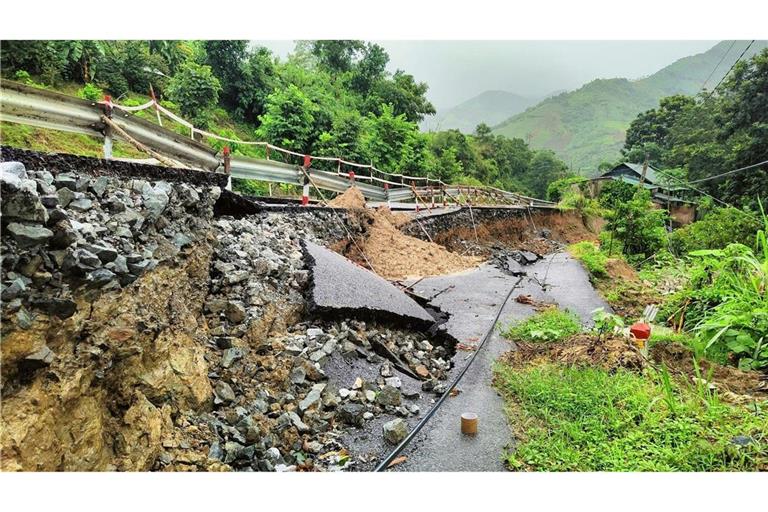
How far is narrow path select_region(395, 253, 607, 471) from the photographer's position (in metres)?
3.40

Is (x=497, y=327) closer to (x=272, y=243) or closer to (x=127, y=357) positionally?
(x=272, y=243)

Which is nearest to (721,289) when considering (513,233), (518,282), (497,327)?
(497,327)

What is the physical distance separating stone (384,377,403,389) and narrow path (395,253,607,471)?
0.52 meters

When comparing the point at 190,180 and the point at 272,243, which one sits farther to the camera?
the point at 272,243

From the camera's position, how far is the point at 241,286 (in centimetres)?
455

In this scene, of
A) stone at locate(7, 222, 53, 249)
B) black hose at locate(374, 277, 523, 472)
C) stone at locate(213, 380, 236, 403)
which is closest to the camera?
stone at locate(7, 222, 53, 249)

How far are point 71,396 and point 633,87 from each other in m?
116

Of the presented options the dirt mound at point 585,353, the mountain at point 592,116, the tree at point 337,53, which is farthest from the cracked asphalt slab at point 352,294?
the mountain at point 592,116

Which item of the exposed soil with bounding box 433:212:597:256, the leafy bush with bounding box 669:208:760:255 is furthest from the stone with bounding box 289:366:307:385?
the exposed soil with bounding box 433:212:597:256

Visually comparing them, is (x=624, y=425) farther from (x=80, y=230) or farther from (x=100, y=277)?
(x=80, y=230)

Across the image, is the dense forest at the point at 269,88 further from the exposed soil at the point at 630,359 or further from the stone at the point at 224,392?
the exposed soil at the point at 630,359

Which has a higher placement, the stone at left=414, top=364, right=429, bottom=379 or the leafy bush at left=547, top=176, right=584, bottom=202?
the leafy bush at left=547, top=176, right=584, bottom=202

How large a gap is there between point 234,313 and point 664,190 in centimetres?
2832

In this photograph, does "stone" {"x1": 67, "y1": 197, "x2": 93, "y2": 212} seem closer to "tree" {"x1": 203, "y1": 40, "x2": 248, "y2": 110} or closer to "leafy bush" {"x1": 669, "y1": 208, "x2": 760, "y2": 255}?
"leafy bush" {"x1": 669, "y1": 208, "x2": 760, "y2": 255}
